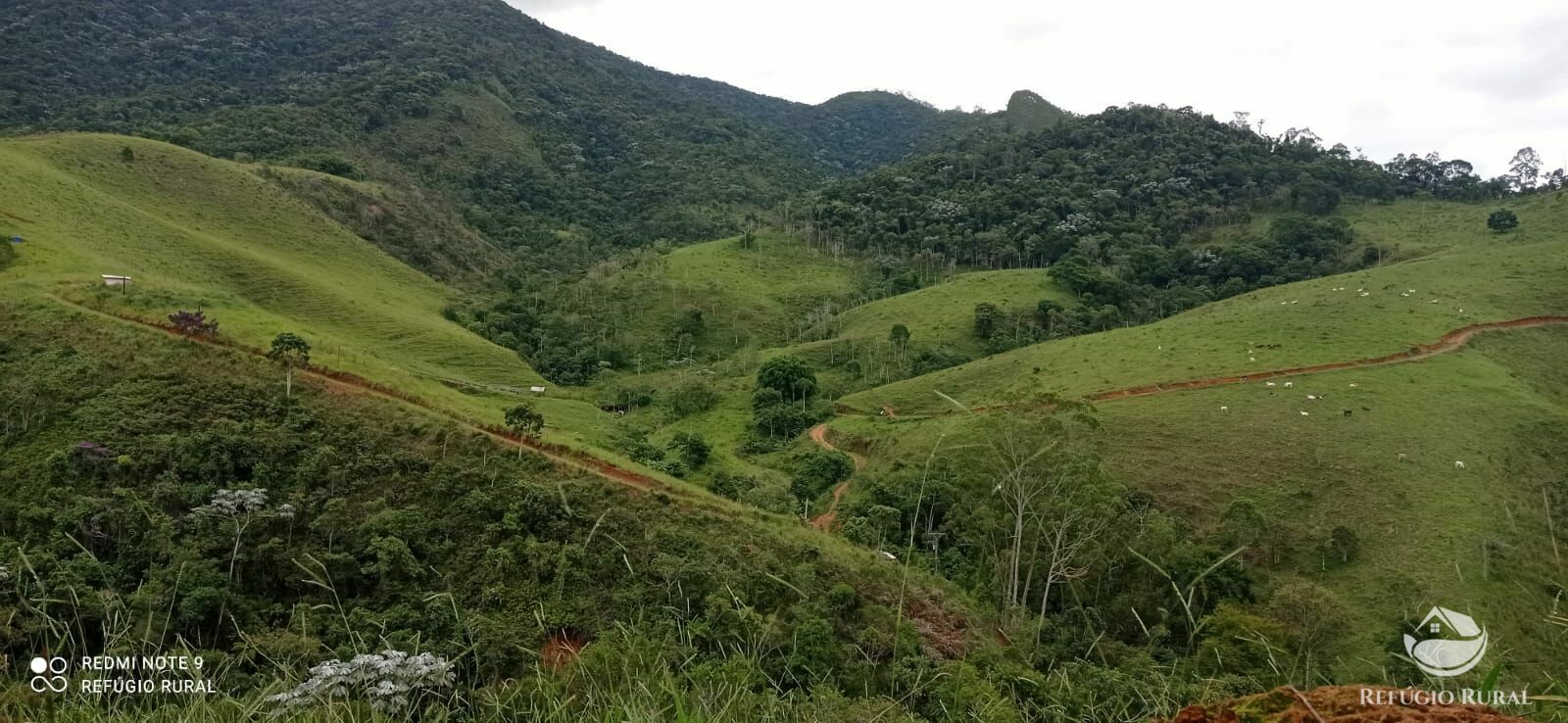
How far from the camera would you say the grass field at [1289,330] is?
42.8 meters

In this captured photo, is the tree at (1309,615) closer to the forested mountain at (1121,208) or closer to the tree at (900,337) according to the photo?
the tree at (900,337)

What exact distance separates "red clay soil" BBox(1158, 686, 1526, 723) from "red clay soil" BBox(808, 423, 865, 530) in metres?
22.6

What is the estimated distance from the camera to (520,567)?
1873 centimetres

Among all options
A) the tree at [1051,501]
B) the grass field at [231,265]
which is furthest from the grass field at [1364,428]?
the grass field at [231,265]

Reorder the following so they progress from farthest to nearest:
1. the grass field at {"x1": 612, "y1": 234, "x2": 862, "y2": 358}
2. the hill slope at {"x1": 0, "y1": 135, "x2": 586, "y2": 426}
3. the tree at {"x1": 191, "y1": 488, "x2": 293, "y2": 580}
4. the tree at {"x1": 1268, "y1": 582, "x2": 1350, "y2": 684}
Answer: the grass field at {"x1": 612, "y1": 234, "x2": 862, "y2": 358}, the hill slope at {"x1": 0, "y1": 135, "x2": 586, "y2": 426}, the tree at {"x1": 1268, "y1": 582, "x2": 1350, "y2": 684}, the tree at {"x1": 191, "y1": 488, "x2": 293, "y2": 580}

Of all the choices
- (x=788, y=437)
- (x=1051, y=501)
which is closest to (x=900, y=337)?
(x=788, y=437)

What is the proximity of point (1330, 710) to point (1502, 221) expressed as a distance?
308ft

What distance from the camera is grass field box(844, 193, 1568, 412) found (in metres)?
42.8

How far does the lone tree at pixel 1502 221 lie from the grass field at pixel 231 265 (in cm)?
8248

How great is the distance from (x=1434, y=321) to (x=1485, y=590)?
1145 inches

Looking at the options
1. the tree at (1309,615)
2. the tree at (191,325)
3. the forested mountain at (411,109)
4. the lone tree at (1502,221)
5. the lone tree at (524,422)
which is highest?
the forested mountain at (411,109)

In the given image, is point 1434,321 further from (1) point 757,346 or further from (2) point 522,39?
(2) point 522,39
